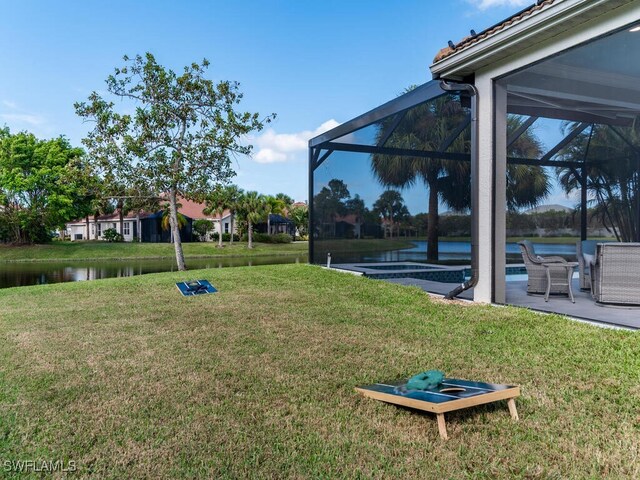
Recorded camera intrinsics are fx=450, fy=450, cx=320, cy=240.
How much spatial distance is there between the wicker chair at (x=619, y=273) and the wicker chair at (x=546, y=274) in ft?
1.65

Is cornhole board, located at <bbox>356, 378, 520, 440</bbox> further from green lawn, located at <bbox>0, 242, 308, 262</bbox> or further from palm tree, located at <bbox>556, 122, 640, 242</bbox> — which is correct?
green lawn, located at <bbox>0, 242, 308, 262</bbox>

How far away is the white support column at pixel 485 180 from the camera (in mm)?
5559

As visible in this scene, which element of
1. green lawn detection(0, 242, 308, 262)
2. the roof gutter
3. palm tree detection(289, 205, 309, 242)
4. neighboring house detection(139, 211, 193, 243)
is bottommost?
green lawn detection(0, 242, 308, 262)

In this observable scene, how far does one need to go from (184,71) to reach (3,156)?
23.1 m

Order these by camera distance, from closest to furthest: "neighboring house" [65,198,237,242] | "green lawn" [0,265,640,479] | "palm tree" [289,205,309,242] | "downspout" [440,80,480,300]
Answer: "green lawn" [0,265,640,479]
"downspout" [440,80,480,300]
"neighboring house" [65,198,237,242]
"palm tree" [289,205,309,242]

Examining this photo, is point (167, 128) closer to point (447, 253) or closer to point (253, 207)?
point (447, 253)

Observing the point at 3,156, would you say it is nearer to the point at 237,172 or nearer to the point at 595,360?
the point at 237,172

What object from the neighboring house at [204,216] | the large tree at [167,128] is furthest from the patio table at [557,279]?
the neighboring house at [204,216]

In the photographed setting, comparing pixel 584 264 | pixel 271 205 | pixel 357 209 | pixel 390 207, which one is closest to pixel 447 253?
pixel 390 207

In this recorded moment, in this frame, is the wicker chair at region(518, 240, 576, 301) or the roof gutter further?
the wicker chair at region(518, 240, 576, 301)

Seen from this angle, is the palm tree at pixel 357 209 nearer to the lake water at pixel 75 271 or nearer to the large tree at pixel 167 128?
the large tree at pixel 167 128

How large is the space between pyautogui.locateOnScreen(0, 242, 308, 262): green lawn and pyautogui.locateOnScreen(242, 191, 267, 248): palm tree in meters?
2.06

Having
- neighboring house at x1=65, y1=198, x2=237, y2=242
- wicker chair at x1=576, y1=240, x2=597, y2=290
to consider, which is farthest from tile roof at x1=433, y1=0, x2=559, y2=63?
neighboring house at x1=65, y1=198, x2=237, y2=242

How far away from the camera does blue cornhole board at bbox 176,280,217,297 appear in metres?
7.48
